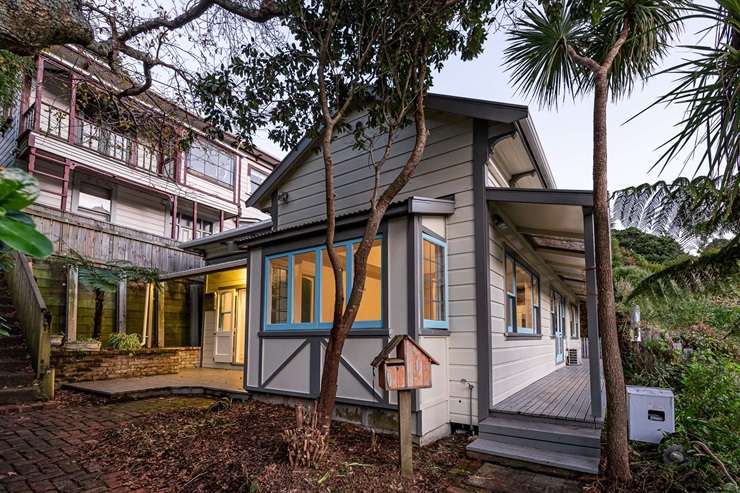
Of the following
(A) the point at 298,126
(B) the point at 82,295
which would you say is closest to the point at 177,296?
(B) the point at 82,295

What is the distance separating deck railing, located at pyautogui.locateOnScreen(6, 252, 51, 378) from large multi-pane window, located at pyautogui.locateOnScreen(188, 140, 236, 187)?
7.28m

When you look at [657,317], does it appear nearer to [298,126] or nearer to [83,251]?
[298,126]

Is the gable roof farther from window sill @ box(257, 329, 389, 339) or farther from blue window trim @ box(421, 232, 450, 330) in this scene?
window sill @ box(257, 329, 389, 339)

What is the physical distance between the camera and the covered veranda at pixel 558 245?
4957mm

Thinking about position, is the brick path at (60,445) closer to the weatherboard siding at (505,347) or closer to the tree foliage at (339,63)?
the tree foliage at (339,63)

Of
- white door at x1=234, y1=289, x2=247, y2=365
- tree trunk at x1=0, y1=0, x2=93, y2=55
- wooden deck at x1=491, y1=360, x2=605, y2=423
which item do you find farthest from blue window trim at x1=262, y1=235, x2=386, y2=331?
white door at x1=234, y1=289, x2=247, y2=365

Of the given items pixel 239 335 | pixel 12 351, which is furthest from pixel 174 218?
pixel 12 351

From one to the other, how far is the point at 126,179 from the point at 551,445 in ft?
44.1

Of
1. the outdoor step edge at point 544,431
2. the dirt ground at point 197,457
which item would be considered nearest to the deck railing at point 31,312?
the dirt ground at point 197,457

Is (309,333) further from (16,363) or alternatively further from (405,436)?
(16,363)

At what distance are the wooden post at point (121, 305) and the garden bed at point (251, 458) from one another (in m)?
5.95

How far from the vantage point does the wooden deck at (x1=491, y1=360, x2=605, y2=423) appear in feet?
16.7

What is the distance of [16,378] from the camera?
692 centimetres

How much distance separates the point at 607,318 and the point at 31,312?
9.28 m
